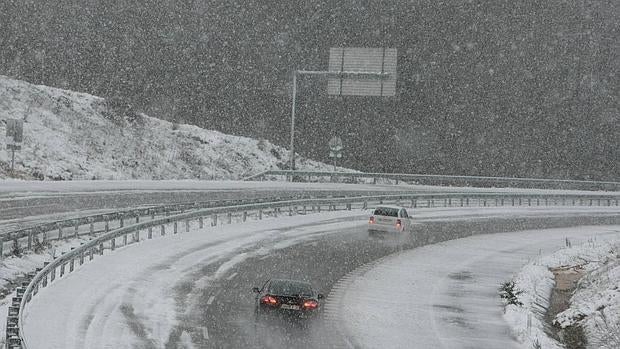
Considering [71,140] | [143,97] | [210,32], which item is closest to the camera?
[71,140]

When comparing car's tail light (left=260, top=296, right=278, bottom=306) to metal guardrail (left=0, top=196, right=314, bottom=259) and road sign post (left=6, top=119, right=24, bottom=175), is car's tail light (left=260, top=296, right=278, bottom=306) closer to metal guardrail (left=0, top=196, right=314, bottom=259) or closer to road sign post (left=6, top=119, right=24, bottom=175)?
metal guardrail (left=0, top=196, right=314, bottom=259)

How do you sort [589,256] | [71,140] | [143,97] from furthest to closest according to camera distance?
1. [143,97]
2. [71,140]
3. [589,256]

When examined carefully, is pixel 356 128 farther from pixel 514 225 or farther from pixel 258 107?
pixel 514 225

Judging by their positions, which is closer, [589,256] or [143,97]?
[589,256]

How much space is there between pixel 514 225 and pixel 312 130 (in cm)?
2971

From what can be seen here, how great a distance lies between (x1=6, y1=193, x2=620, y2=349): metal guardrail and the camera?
1616cm

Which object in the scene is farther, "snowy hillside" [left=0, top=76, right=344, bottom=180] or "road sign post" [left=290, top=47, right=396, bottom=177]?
"road sign post" [left=290, top=47, right=396, bottom=177]

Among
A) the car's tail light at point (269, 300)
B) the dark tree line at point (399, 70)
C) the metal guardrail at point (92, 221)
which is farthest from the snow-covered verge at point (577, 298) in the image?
the dark tree line at point (399, 70)

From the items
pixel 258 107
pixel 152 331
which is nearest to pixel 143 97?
pixel 258 107

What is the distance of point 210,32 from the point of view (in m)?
73.5

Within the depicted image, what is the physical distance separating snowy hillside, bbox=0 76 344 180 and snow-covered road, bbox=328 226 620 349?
22761 mm

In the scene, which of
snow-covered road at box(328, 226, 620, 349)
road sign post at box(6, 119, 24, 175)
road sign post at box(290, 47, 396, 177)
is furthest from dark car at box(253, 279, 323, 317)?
road sign post at box(290, 47, 396, 177)

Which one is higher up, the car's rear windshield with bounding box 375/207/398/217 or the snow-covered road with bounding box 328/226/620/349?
the car's rear windshield with bounding box 375/207/398/217

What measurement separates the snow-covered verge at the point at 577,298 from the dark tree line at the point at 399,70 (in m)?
35.9
